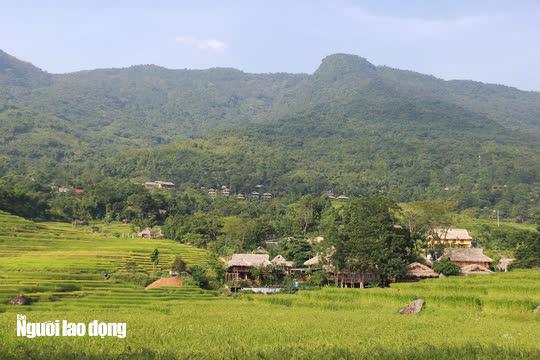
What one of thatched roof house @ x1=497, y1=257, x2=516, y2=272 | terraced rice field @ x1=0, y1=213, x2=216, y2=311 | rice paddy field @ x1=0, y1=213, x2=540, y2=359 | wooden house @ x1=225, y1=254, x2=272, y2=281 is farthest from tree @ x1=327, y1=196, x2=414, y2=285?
thatched roof house @ x1=497, y1=257, x2=516, y2=272

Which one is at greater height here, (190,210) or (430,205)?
(430,205)

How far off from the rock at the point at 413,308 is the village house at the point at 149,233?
50744mm

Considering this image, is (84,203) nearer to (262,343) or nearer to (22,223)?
(22,223)

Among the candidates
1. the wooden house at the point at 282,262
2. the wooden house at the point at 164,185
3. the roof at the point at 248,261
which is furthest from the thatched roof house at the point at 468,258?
the wooden house at the point at 164,185

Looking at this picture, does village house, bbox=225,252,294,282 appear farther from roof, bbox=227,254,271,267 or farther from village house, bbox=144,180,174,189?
village house, bbox=144,180,174,189

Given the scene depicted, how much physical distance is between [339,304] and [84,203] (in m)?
61.9

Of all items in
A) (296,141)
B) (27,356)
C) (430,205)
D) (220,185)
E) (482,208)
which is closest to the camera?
(27,356)

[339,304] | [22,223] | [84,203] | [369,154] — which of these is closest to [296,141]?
[369,154]

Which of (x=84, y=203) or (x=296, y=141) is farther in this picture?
(x=296, y=141)

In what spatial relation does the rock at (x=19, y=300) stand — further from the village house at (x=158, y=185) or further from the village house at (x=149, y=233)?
the village house at (x=158, y=185)

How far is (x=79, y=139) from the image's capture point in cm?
18175

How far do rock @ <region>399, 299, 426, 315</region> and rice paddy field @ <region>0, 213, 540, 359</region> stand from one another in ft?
1.33

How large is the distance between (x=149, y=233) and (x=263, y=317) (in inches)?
2034

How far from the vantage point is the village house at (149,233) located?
74125 mm
